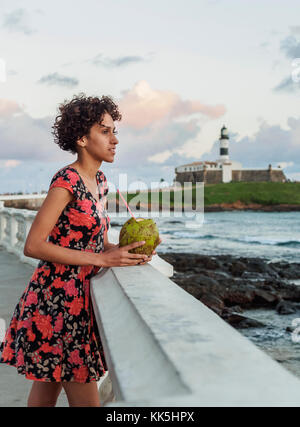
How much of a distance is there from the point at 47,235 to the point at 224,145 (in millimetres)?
94418

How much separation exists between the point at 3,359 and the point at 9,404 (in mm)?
1448

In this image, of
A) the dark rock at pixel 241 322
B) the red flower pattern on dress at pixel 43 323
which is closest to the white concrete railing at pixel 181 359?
the red flower pattern on dress at pixel 43 323

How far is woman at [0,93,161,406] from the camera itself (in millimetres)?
2139

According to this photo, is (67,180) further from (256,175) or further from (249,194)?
(256,175)

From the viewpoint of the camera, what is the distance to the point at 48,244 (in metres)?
2.10

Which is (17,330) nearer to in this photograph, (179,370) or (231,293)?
(179,370)

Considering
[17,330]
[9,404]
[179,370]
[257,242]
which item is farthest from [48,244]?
[257,242]

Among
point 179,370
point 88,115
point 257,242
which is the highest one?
point 88,115

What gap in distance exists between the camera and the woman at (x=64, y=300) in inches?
84.2

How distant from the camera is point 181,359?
38.9 inches

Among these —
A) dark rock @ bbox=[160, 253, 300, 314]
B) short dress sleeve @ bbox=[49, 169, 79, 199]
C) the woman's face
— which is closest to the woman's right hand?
short dress sleeve @ bbox=[49, 169, 79, 199]

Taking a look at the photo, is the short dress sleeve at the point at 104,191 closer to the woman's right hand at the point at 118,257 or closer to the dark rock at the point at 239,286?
the woman's right hand at the point at 118,257

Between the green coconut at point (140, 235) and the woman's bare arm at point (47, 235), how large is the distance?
17 cm

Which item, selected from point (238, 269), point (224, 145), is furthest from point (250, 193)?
point (238, 269)
